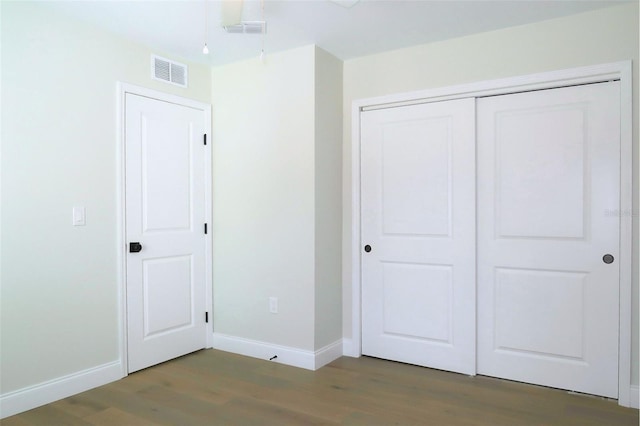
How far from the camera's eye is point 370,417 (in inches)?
102

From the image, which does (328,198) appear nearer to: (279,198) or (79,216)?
(279,198)

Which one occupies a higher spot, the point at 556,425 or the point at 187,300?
the point at 187,300

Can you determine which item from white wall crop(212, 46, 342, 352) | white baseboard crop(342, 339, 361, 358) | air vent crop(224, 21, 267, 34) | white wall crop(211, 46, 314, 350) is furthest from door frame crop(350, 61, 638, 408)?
white baseboard crop(342, 339, 361, 358)

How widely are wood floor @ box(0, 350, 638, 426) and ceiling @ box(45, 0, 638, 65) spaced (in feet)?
7.90

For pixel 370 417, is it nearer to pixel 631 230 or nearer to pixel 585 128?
pixel 631 230

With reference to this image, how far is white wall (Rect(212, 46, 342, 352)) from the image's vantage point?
345cm

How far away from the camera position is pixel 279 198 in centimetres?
357

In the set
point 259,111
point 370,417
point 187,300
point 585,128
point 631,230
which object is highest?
point 259,111

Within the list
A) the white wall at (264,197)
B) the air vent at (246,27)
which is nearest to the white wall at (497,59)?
the white wall at (264,197)

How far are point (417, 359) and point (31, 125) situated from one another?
3.14 metres

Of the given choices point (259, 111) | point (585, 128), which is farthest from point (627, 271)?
point (259, 111)

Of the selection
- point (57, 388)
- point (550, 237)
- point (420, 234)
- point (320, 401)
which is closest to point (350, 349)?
point (320, 401)

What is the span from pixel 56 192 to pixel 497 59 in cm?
313

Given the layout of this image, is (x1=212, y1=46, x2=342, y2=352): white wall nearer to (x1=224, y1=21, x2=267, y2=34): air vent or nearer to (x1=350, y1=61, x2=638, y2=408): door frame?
(x1=350, y1=61, x2=638, y2=408): door frame
